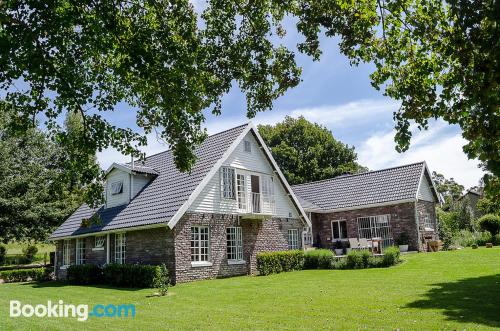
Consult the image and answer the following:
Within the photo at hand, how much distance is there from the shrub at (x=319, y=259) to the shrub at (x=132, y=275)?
9241mm

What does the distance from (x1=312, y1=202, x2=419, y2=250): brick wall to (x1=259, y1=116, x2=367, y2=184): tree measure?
707 inches

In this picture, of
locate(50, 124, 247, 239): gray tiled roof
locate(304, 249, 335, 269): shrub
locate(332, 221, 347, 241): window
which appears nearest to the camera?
locate(50, 124, 247, 239): gray tiled roof

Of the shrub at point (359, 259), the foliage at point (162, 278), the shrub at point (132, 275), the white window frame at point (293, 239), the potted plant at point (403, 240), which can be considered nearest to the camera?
the foliage at point (162, 278)

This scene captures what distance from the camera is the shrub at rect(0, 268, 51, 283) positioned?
1011 inches

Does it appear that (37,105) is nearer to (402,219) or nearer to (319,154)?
(402,219)

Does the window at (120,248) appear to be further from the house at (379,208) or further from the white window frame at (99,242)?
the house at (379,208)

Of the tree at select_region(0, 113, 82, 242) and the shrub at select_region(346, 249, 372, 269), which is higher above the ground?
the tree at select_region(0, 113, 82, 242)

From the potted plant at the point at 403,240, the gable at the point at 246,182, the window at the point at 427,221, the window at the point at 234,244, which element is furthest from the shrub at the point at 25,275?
the window at the point at 427,221

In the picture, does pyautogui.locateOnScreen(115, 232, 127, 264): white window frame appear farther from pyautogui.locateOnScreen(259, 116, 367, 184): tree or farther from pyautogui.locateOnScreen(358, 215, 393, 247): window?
pyautogui.locateOnScreen(259, 116, 367, 184): tree

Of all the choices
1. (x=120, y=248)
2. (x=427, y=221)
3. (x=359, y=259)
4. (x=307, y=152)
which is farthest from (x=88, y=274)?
(x=307, y=152)

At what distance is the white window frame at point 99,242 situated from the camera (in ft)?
73.0

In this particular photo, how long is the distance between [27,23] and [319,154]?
4341 cm

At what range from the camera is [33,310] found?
12.4 meters

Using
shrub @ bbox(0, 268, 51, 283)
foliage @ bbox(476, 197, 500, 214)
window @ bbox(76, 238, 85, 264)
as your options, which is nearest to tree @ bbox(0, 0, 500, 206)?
foliage @ bbox(476, 197, 500, 214)
